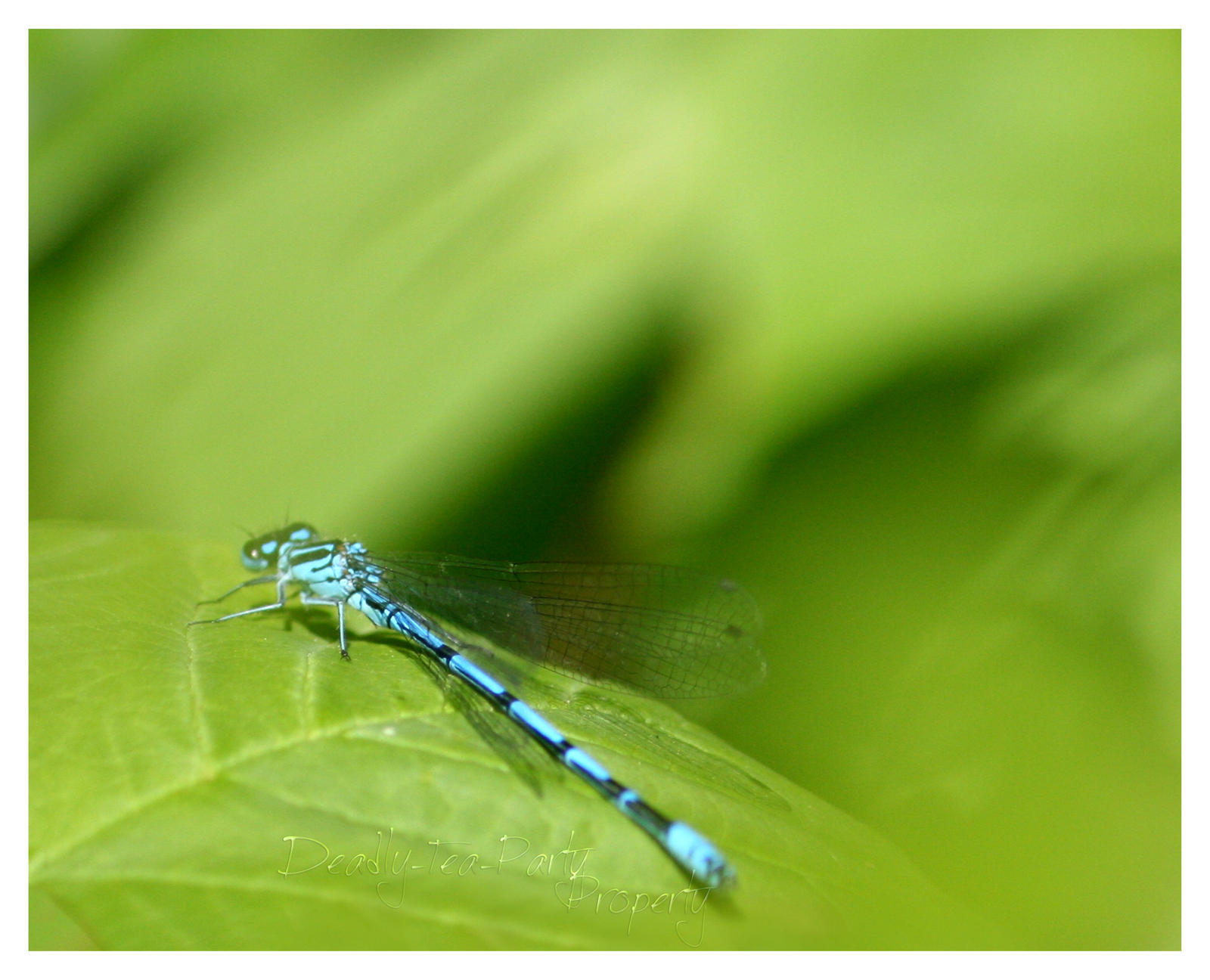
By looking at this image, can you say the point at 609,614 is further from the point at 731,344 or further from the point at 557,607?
the point at 731,344

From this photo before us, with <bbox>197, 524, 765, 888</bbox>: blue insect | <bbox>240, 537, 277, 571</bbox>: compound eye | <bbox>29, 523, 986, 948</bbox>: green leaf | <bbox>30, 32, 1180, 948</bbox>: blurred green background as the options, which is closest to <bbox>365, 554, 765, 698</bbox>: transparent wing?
<bbox>197, 524, 765, 888</bbox>: blue insect

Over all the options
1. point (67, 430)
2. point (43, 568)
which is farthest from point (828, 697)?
point (67, 430)

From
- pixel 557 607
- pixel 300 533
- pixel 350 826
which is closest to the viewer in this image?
pixel 350 826

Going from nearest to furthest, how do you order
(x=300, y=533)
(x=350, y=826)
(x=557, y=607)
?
(x=350, y=826), (x=557, y=607), (x=300, y=533)

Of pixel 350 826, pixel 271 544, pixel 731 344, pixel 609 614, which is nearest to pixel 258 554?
pixel 271 544

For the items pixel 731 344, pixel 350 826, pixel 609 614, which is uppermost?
pixel 731 344

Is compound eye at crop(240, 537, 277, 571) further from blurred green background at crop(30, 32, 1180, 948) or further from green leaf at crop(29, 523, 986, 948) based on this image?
green leaf at crop(29, 523, 986, 948)

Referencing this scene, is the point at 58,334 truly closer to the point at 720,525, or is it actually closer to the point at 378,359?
the point at 378,359
